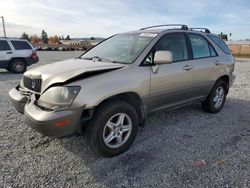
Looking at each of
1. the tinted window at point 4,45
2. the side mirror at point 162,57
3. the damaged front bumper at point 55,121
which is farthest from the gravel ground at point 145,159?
the tinted window at point 4,45

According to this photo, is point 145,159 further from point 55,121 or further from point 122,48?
point 122,48

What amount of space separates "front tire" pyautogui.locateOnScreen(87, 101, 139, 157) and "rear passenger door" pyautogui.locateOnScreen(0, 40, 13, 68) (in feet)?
32.6

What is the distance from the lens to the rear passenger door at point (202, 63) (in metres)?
4.37

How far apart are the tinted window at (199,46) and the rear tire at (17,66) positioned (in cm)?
966

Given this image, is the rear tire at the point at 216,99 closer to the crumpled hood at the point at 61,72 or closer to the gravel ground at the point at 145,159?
the gravel ground at the point at 145,159

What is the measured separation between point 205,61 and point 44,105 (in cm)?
319

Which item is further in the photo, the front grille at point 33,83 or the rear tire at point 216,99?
the rear tire at point 216,99

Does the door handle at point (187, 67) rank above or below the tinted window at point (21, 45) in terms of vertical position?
below

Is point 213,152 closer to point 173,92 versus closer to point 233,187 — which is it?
point 233,187

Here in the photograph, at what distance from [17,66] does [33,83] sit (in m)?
9.28

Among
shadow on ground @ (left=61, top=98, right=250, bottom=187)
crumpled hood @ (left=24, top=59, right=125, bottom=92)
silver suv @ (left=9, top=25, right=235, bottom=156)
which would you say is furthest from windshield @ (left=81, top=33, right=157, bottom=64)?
shadow on ground @ (left=61, top=98, right=250, bottom=187)

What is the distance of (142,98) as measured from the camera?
11.2ft

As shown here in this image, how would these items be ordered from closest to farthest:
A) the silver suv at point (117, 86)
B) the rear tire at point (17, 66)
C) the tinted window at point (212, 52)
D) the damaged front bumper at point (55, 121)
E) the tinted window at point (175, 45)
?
the damaged front bumper at point (55, 121), the silver suv at point (117, 86), the tinted window at point (175, 45), the tinted window at point (212, 52), the rear tire at point (17, 66)

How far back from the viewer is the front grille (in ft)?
10.3
